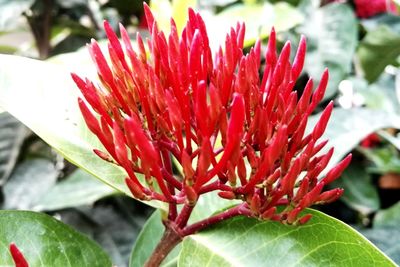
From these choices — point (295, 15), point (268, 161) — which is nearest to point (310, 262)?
point (268, 161)

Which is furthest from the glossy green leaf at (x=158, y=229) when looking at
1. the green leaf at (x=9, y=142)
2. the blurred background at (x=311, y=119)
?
the green leaf at (x=9, y=142)

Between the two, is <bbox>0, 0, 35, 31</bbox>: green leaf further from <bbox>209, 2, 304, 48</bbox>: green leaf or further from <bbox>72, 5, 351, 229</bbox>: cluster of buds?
<bbox>72, 5, 351, 229</bbox>: cluster of buds

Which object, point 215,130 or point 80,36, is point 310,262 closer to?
point 215,130

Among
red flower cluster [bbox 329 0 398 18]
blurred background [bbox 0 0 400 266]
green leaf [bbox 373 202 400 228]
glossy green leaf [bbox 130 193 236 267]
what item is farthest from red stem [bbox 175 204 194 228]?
red flower cluster [bbox 329 0 398 18]

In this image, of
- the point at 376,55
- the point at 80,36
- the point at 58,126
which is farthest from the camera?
the point at 80,36

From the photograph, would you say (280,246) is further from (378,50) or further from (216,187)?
(378,50)

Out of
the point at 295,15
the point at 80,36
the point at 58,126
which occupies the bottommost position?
the point at 80,36

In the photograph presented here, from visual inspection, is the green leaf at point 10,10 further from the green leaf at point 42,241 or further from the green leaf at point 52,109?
the green leaf at point 42,241
